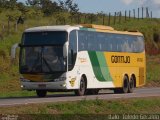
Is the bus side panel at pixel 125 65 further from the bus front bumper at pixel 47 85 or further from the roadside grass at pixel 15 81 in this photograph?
the bus front bumper at pixel 47 85

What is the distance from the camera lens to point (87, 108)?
24.5m

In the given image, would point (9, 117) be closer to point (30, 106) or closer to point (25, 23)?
point (30, 106)

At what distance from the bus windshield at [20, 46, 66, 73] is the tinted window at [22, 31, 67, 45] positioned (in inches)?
9.8

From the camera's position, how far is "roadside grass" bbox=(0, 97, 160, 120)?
21.6 m

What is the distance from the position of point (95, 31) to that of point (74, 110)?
1189cm

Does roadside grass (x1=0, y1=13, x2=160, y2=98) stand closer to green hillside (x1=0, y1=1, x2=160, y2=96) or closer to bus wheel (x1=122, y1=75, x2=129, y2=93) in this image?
green hillside (x1=0, y1=1, x2=160, y2=96)

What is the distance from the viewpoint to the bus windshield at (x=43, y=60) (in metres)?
31.7

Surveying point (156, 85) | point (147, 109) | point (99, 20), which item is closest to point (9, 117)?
point (147, 109)

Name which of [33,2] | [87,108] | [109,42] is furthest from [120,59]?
[33,2]

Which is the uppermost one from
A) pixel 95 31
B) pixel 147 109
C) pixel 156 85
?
pixel 95 31

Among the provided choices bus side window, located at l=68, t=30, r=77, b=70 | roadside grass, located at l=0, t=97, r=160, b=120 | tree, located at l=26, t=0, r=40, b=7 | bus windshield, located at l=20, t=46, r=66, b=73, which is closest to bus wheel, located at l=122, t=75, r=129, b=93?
bus side window, located at l=68, t=30, r=77, b=70

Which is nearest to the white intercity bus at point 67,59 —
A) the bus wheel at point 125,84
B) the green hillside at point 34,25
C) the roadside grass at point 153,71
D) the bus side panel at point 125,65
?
the bus side panel at point 125,65

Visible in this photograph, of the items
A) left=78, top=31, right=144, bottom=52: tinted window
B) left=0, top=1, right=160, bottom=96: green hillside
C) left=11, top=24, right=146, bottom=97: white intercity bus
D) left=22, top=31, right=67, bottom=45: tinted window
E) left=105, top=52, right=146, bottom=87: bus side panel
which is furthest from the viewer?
left=0, top=1, right=160, bottom=96: green hillside

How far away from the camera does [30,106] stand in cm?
2302
